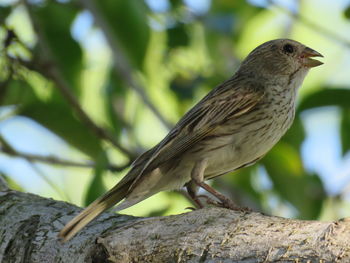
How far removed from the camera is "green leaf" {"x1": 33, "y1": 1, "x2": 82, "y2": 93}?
214 inches

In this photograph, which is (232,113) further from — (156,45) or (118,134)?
(156,45)

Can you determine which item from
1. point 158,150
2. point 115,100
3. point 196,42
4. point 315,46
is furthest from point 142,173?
point 315,46

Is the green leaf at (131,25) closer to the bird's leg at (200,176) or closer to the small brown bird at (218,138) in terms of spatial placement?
the small brown bird at (218,138)

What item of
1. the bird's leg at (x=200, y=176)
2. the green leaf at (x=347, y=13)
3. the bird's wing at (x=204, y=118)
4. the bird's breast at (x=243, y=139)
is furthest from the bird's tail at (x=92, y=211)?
the green leaf at (x=347, y=13)

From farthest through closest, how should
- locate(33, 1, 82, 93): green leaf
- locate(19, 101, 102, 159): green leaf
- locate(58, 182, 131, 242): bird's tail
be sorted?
locate(33, 1, 82, 93): green leaf < locate(19, 101, 102, 159): green leaf < locate(58, 182, 131, 242): bird's tail

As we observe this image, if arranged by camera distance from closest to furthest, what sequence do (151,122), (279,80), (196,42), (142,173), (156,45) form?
(142,173) → (279,80) → (156,45) → (196,42) → (151,122)

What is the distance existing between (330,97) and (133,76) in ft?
5.50

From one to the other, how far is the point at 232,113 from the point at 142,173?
0.98 meters

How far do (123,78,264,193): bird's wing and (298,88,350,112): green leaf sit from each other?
0.38 metres

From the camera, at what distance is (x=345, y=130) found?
5434mm

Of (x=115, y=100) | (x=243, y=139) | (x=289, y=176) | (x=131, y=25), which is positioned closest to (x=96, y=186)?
(x=243, y=139)

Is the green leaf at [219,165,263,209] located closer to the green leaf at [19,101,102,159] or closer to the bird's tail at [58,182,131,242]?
the green leaf at [19,101,102,159]

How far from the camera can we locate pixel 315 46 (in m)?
8.90

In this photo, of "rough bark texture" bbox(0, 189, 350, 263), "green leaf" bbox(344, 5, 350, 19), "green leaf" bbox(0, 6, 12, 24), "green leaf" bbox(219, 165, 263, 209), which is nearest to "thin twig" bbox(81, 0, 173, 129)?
"green leaf" bbox(0, 6, 12, 24)
